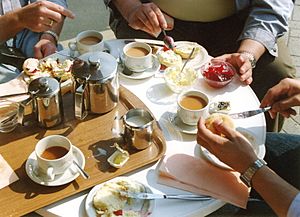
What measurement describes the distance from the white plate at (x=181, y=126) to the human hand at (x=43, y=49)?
2.21 ft

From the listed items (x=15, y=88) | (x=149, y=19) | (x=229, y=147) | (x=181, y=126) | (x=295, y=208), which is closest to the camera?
(x=295, y=208)

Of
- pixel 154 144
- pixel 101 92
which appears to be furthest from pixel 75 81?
pixel 154 144

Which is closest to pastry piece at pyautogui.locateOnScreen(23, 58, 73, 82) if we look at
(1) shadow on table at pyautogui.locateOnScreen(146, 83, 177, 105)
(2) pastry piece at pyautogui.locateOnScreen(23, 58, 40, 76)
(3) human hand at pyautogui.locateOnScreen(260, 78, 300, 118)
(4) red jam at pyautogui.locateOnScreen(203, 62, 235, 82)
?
(2) pastry piece at pyautogui.locateOnScreen(23, 58, 40, 76)

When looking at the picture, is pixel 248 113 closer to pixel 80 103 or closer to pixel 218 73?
pixel 218 73

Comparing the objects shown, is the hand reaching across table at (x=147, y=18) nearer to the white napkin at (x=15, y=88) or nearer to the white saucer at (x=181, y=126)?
the white saucer at (x=181, y=126)

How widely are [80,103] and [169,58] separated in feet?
1.65

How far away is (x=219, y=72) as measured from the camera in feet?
5.78

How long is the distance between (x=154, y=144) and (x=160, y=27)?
0.63m

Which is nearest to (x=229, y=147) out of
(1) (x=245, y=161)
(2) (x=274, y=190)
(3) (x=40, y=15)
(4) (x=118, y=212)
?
(1) (x=245, y=161)

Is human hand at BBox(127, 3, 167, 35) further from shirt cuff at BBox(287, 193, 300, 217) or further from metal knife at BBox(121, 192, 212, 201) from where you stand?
shirt cuff at BBox(287, 193, 300, 217)

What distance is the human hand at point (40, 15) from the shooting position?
184 cm

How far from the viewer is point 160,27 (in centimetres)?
189

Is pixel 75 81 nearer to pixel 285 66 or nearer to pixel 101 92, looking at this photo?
pixel 101 92

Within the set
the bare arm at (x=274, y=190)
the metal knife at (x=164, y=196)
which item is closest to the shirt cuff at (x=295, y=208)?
the bare arm at (x=274, y=190)
